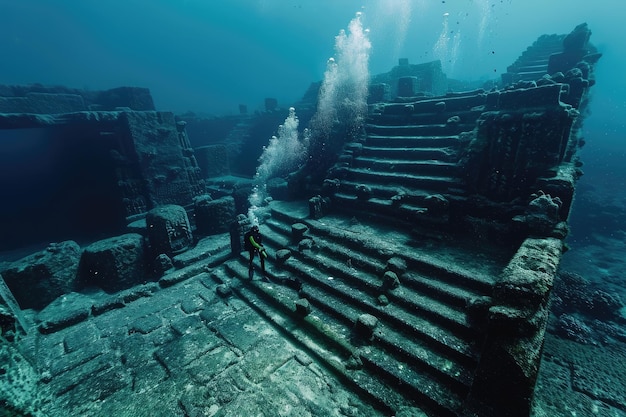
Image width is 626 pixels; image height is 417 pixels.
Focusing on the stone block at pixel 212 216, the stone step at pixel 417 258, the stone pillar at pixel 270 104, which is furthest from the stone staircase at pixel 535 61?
the stone block at pixel 212 216

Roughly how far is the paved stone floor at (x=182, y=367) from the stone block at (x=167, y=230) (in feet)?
7.74

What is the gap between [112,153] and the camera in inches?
486

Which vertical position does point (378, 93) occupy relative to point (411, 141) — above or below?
above

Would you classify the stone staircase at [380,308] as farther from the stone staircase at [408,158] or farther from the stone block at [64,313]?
the stone block at [64,313]

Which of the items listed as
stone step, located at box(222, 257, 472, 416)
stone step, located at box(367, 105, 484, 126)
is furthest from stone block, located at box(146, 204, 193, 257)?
stone step, located at box(367, 105, 484, 126)

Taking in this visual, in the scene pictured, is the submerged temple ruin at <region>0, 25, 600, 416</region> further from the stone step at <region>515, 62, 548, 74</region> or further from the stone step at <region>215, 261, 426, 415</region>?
the stone step at <region>515, 62, 548, 74</region>

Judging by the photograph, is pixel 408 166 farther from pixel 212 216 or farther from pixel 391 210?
pixel 212 216

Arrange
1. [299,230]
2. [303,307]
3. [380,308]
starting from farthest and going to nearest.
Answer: [299,230]
[303,307]
[380,308]

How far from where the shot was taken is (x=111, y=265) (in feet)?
26.6

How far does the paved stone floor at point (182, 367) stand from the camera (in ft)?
14.4

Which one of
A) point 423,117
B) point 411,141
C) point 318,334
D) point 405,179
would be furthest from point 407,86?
point 318,334

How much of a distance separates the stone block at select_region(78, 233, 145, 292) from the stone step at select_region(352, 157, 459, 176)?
8.29m

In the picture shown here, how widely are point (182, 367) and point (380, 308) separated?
4084 millimetres

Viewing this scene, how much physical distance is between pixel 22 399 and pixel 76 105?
20991mm
